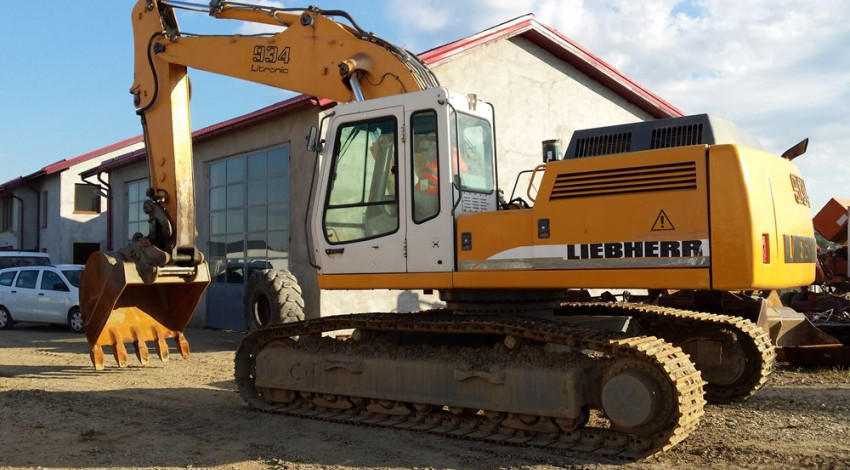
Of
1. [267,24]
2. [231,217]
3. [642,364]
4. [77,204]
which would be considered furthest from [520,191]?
[77,204]

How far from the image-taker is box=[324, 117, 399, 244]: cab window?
249 inches

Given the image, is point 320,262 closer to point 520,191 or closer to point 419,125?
point 419,125

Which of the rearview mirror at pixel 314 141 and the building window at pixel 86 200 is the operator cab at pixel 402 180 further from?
the building window at pixel 86 200

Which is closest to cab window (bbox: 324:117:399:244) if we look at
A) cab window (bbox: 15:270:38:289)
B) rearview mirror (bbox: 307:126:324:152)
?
rearview mirror (bbox: 307:126:324:152)

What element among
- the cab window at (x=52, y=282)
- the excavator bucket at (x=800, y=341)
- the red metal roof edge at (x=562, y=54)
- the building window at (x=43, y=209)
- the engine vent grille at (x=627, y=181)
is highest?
the red metal roof edge at (x=562, y=54)

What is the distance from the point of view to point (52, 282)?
16578 millimetres

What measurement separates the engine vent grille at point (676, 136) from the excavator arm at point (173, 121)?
122 inches

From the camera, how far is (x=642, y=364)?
5.35 metres

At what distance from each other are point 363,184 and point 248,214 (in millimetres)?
9506

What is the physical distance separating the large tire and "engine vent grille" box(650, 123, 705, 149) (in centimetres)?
680

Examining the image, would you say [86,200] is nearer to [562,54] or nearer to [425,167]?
[562,54]

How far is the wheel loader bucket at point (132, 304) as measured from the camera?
841 centimetres

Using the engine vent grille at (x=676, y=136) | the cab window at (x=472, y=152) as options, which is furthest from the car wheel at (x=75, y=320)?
the engine vent grille at (x=676, y=136)

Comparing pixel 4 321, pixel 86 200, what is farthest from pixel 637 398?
pixel 86 200
